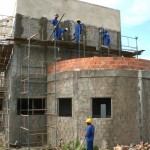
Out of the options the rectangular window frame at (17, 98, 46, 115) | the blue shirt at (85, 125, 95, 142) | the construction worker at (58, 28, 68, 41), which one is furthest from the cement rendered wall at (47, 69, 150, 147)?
the construction worker at (58, 28, 68, 41)

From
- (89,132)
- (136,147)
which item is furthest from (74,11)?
(136,147)

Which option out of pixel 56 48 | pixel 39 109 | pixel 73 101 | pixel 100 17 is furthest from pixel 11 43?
pixel 100 17

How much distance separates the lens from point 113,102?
10.9 metres

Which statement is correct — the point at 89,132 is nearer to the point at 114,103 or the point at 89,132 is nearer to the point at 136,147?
the point at 114,103

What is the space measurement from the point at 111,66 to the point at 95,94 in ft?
4.26

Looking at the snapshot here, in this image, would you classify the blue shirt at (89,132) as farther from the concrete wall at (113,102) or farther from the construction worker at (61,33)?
the construction worker at (61,33)

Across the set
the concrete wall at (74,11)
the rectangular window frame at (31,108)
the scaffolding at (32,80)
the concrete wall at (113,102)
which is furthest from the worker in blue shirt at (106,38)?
the rectangular window frame at (31,108)

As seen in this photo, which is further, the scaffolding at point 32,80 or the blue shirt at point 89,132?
the scaffolding at point 32,80

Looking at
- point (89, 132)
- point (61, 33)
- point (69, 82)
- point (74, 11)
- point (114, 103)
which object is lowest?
point (89, 132)

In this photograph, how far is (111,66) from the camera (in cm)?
1113

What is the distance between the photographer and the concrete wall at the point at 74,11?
14.2 m

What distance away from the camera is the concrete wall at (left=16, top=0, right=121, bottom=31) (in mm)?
14180

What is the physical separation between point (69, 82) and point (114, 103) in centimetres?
209

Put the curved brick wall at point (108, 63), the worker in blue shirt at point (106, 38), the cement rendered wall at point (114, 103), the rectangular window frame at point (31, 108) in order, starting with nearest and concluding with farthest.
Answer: the cement rendered wall at point (114, 103) < the curved brick wall at point (108, 63) < the rectangular window frame at point (31, 108) < the worker in blue shirt at point (106, 38)
